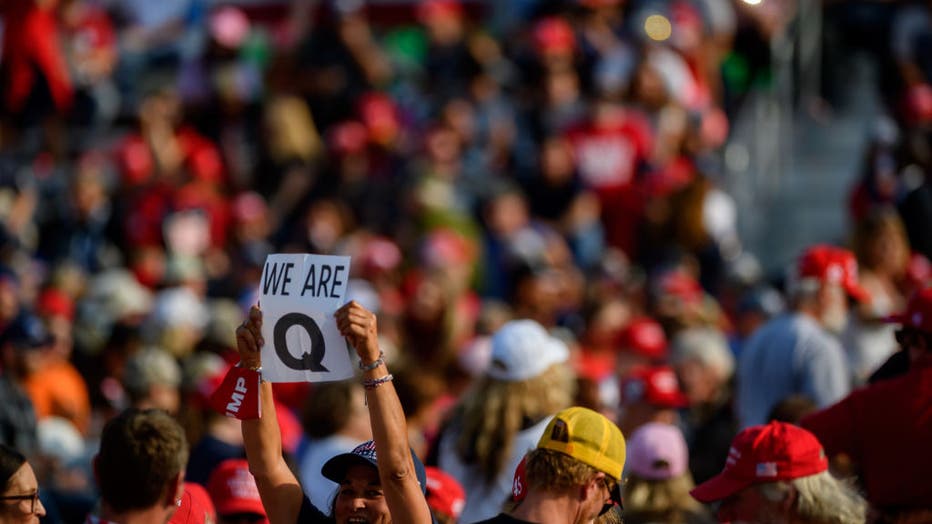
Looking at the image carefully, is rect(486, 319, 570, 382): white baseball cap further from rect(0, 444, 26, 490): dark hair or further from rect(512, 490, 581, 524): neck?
rect(0, 444, 26, 490): dark hair

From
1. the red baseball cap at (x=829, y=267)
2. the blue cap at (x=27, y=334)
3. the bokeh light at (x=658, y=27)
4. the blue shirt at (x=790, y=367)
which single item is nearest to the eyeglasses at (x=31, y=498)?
the blue shirt at (x=790, y=367)

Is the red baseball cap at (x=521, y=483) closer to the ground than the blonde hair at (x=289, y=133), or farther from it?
closer to the ground

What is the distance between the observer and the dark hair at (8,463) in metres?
4.61

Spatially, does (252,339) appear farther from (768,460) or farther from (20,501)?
(768,460)

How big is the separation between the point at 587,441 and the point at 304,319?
2.88 ft

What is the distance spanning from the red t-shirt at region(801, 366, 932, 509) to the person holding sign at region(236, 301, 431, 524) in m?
1.53

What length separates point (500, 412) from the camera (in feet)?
19.6

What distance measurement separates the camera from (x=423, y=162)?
13617 mm

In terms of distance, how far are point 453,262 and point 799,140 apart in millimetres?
3651

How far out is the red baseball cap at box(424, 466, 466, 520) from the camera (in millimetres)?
5406

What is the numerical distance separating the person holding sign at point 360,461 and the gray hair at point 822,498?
1.03 metres

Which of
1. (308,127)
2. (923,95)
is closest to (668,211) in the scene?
(923,95)

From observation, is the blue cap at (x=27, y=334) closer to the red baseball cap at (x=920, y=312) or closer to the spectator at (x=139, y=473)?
the spectator at (x=139, y=473)

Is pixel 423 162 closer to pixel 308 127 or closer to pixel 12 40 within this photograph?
pixel 308 127
